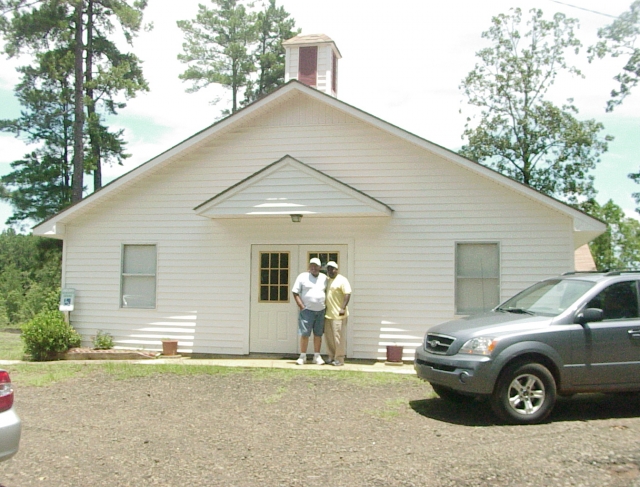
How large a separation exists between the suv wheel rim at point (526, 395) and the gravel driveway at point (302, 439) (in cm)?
27

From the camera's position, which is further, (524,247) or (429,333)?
(524,247)

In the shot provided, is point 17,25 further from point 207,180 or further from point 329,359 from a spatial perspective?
point 329,359

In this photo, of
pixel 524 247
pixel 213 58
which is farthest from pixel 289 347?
pixel 213 58

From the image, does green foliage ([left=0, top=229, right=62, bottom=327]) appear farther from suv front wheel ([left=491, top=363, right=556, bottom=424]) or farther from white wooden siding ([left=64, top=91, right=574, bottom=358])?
suv front wheel ([left=491, top=363, right=556, bottom=424])

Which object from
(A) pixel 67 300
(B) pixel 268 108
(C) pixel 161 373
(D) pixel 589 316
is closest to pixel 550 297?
(D) pixel 589 316

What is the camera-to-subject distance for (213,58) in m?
34.7

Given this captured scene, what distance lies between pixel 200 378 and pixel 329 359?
2.75 metres

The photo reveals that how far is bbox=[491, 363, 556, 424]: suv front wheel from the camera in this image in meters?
7.43

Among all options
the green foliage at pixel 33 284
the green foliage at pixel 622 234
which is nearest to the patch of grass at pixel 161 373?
the green foliage at pixel 33 284

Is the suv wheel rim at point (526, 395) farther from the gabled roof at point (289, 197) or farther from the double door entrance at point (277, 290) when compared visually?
the double door entrance at point (277, 290)

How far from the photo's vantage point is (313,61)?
1517cm

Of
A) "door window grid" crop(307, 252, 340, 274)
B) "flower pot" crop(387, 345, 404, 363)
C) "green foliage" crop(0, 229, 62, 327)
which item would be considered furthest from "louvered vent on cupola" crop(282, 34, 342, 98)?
"green foliage" crop(0, 229, 62, 327)

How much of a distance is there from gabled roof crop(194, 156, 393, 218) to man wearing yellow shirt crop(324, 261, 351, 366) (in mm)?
1123

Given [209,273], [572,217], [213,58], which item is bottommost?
[209,273]
